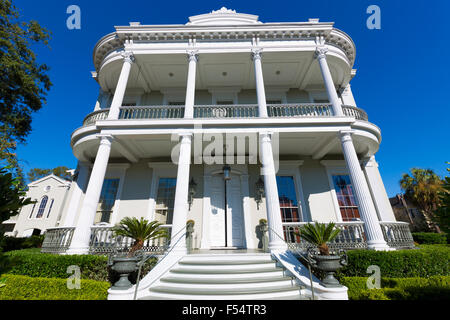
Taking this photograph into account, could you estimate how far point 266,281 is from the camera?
4.44 metres

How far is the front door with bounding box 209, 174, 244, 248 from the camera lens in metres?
8.41

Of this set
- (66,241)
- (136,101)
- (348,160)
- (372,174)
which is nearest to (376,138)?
(372,174)

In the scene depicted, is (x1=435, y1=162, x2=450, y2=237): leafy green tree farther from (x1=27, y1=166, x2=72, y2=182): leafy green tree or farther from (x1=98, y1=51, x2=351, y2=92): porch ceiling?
(x1=27, y1=166, x2=72, y2=182): leafy green tree

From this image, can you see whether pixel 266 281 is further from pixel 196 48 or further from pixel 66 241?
pixel 196 48

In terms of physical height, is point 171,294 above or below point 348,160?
below

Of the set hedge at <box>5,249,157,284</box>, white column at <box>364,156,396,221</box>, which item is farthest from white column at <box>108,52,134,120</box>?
white column at <box>364,156,396,221</box>

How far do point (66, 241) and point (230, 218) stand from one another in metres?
6.53

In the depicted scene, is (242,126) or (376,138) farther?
(376,138)

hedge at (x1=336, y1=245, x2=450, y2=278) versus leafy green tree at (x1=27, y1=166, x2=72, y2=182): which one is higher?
leafy green tree at (x1=27, y1=166, x2=72, y2=182)

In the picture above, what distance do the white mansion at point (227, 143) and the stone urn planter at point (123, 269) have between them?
1.54m

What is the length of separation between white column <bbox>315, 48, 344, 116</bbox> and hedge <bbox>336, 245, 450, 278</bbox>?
16.8ft

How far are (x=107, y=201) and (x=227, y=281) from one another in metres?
7.92

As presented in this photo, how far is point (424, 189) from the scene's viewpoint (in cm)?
1565
